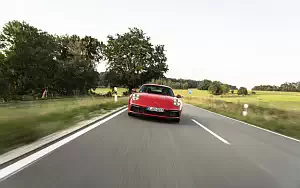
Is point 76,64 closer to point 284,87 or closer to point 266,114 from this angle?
point 266,114

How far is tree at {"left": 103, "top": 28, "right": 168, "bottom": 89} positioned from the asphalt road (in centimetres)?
3969

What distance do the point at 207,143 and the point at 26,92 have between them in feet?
124

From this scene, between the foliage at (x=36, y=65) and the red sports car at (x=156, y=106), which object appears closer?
the red sports car at (x=156, y=106)

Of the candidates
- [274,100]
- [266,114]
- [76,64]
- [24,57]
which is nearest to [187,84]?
[274,100]

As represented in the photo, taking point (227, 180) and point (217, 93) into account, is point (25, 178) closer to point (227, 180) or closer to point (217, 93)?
point (227, 180)

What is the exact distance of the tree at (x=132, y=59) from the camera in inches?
1768

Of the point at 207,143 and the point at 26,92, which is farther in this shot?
the point at 26,92

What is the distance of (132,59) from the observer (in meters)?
45.8

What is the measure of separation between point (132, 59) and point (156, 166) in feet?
141

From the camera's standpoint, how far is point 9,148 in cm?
405

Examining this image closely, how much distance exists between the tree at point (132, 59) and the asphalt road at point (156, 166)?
39.7 metres

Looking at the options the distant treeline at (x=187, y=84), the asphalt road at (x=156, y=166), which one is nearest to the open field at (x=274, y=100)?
the asphalt road at (x=156, y=166)

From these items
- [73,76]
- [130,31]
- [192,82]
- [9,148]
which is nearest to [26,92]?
[73,76]

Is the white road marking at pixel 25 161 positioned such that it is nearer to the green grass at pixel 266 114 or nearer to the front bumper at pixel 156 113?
the front bumper at pixel 156 113
